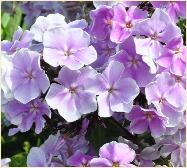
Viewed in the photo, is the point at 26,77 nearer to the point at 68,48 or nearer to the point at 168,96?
the point at 68,48

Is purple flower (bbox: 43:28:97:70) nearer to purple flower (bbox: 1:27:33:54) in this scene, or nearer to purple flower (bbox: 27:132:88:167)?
purple flower (bbox: 1:27:33:54)

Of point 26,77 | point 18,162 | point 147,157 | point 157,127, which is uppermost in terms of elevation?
point 26,77

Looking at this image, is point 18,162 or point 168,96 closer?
point 168,96

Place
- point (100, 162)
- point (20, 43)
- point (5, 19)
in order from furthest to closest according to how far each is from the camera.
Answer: point (5, 19) < point (20, 43) < point (100, 162)

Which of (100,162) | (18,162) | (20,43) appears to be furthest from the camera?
(18,162)

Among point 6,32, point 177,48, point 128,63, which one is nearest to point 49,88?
point 128,63

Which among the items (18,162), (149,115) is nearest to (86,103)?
(149,115)

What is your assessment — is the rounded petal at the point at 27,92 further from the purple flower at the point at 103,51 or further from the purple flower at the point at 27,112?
the purple flower at the point at 103,51

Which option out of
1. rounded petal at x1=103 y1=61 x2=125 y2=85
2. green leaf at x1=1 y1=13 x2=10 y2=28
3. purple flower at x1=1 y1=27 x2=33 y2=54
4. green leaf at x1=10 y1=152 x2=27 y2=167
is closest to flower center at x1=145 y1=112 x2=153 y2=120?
rounded petal at x1=103 y1=61 x2=125 y2=85
